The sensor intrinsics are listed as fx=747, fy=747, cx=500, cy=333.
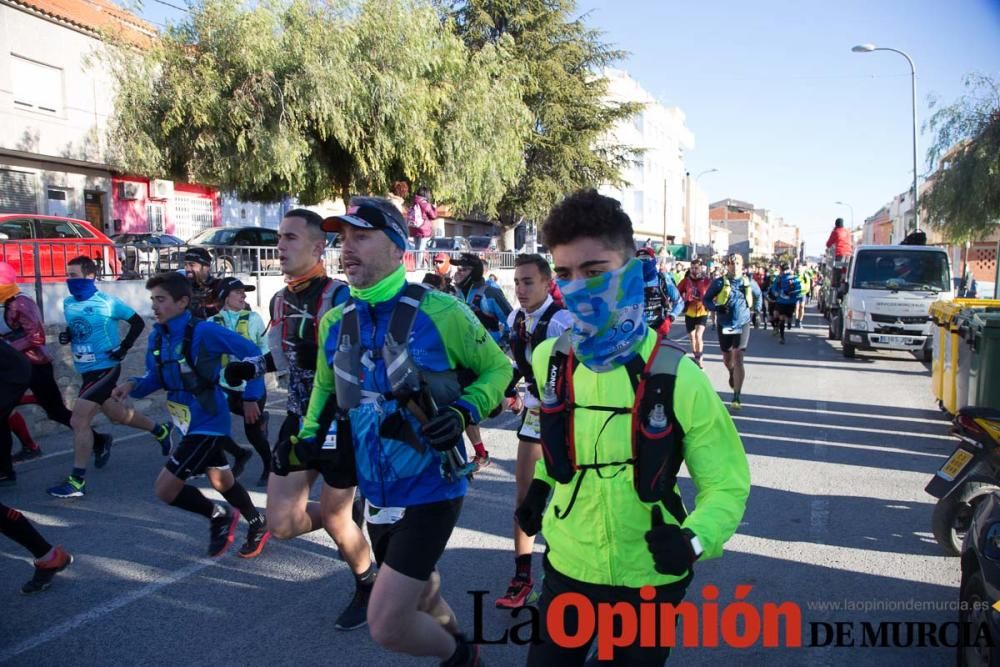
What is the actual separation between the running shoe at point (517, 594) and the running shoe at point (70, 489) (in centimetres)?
403

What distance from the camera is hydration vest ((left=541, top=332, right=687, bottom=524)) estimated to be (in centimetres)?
199

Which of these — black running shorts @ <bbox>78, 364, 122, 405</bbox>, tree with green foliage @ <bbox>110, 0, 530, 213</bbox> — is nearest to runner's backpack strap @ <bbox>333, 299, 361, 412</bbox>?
black running shorts @ <bbox>78, 364, 122, 405</bbox>

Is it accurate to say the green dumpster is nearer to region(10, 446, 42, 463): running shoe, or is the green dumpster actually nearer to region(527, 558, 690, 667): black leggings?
region(527, 558, 690, 667): black leggings

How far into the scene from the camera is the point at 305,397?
4.11m

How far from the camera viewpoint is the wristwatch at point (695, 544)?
183 centimetres

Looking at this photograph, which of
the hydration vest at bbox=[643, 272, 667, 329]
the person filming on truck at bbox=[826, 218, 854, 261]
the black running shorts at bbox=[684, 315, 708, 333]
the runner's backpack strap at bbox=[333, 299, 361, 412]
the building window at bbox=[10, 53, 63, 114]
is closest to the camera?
the runner's backpack strap at bbox=[333, 299, 361, 412]

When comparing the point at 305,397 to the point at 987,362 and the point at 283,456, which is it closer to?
the point at 283,456

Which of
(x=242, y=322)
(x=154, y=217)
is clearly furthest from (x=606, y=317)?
(x=154, y=217)

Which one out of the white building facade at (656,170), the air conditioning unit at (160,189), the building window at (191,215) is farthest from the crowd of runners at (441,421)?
the white building facade at (656,170)

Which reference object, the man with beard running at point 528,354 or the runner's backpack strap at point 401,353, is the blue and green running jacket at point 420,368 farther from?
the man with beard running at point 528,354

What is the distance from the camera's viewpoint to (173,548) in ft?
16.5

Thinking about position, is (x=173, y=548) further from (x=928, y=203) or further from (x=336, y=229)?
(x=928, y=203)

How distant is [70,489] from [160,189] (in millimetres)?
21235

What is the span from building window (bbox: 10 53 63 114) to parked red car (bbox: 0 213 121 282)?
947 cm
